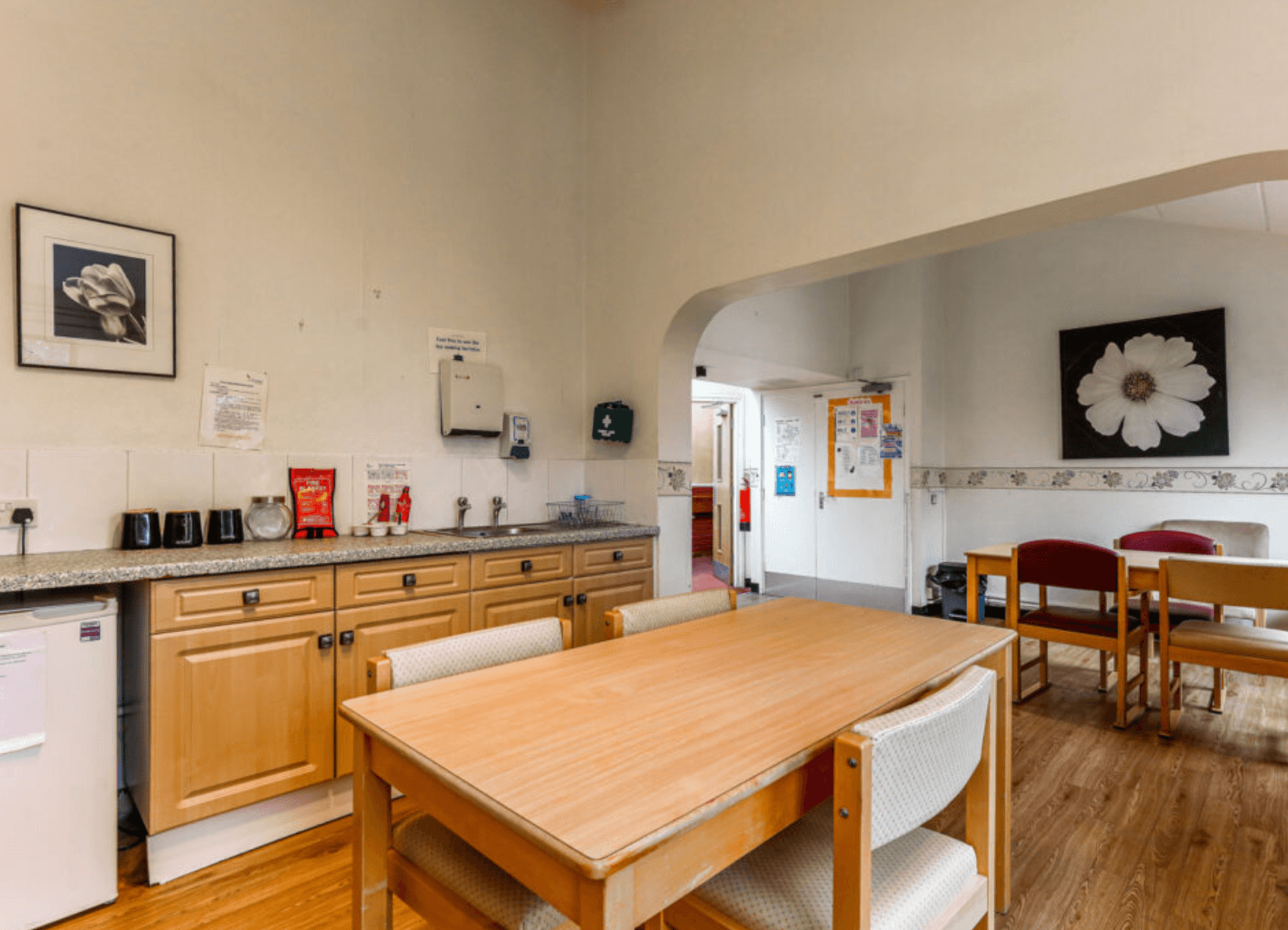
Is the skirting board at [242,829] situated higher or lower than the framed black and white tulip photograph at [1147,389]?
lower

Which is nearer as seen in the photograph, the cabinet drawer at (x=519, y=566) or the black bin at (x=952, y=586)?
the cabinet drawer at (x=519, y=566)

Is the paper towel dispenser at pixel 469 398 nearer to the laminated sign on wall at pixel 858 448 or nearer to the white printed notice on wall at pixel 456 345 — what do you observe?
the white printed notice on wall at pixel 456 345

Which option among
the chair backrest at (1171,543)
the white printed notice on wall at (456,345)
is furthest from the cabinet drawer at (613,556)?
the chair backrest at (1171,543)

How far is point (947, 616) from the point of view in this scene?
5.21m

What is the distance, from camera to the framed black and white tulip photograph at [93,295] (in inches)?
86.8

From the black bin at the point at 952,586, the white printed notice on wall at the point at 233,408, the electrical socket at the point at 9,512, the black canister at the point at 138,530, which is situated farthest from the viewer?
the black bin at the point at 952,586

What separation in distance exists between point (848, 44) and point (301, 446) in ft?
9.26

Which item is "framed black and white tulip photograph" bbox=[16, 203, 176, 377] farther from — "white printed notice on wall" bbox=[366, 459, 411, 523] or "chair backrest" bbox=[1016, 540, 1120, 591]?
"chair backrest" bbox=[1016, 540, 1120, 591]

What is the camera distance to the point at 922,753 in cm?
97

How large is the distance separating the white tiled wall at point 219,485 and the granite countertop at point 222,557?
0.35ft

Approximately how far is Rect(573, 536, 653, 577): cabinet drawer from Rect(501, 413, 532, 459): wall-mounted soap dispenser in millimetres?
701

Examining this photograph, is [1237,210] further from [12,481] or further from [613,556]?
[12,481]

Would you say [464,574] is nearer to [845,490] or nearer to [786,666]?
[786,666]

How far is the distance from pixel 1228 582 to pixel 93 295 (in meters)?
4.56
